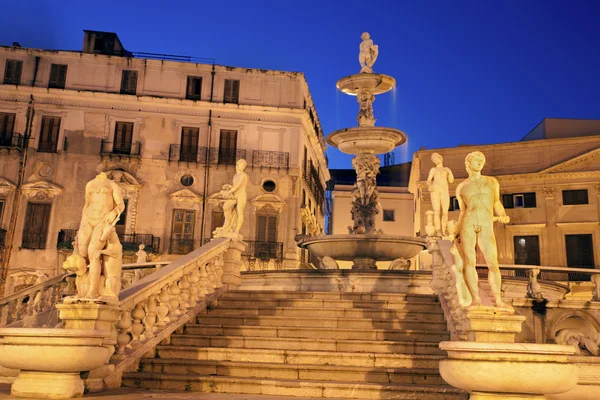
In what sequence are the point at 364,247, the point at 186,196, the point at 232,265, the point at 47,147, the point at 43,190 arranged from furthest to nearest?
the point at 186,196, the point at 47,147, the point at 43,190, the point at 364,247, the point at 232,265

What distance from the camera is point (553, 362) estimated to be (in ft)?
18.8

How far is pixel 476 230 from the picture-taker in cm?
754

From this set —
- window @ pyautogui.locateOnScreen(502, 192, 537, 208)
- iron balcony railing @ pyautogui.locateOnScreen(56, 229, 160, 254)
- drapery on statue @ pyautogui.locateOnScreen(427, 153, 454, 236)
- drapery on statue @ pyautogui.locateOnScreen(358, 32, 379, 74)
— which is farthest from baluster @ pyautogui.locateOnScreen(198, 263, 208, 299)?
window @ pyautogui.locateOnScreen(502, 192, 537, 208)

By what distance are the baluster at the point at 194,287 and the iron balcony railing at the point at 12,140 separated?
24.2m

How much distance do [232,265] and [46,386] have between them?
536cm

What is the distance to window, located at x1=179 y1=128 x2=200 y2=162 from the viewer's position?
105 ft

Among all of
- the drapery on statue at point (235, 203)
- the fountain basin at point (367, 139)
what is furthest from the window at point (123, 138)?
the drapery on statue at point (235, 203)

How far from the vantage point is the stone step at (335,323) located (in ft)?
30.2

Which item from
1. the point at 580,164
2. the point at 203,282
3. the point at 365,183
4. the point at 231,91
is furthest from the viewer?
the point at 580,164

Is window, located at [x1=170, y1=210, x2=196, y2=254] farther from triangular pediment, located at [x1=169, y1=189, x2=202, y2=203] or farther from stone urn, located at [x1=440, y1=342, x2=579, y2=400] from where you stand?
stone urn, located at [x1=440, y1=342, x2=579, y2=400]

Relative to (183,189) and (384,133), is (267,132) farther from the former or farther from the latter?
(384,133)

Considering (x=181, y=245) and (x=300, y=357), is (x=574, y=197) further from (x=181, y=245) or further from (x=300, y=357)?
(x=300, y=357)

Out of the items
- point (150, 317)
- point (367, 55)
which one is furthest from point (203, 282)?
point (367, 55)

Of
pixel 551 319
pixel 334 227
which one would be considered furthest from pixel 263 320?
pixel 334 227
